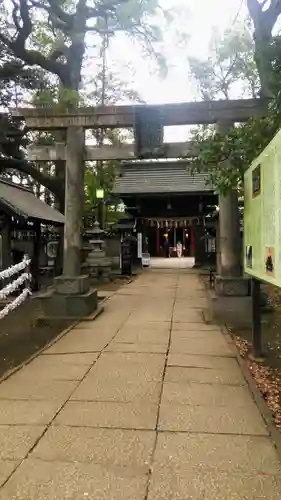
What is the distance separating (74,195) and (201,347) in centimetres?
463

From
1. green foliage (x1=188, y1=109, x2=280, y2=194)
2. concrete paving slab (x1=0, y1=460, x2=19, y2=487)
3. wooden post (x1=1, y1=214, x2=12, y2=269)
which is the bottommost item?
concrete paving slab (x1=0, y1=460, x2=19, y2=487)

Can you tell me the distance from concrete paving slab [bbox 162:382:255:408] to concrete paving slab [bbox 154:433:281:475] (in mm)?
801

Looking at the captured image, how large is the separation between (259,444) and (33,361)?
3.51 m

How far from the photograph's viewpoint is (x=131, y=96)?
2116 cm

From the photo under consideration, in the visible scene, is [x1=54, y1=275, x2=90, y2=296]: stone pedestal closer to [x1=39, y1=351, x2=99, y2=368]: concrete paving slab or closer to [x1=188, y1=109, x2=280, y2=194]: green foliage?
[x1=39, y1=351, x2=99, y2=368]: concrete paving slab

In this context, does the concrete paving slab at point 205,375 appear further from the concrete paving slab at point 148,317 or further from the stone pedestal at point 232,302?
the concrete paving slab at point 148,317

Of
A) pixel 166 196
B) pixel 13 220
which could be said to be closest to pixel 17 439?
pixel 13 220

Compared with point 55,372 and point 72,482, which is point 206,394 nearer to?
point 55,372

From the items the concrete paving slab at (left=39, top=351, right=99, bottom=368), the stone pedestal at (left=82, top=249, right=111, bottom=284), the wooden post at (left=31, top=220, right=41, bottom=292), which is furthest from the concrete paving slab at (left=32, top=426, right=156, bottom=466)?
the stone pedestal at (left=82, top=249, right=111, bottom=284)

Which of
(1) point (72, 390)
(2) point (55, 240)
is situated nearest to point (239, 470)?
(1) point (72, 390)

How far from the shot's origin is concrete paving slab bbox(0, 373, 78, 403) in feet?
15.0

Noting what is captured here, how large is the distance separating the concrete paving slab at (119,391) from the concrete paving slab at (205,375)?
0.37 m

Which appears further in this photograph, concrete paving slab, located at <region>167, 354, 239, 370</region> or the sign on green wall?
concrete paving slab, located at <region>167, 354, 239, 370</region>

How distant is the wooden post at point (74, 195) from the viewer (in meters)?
9.65
